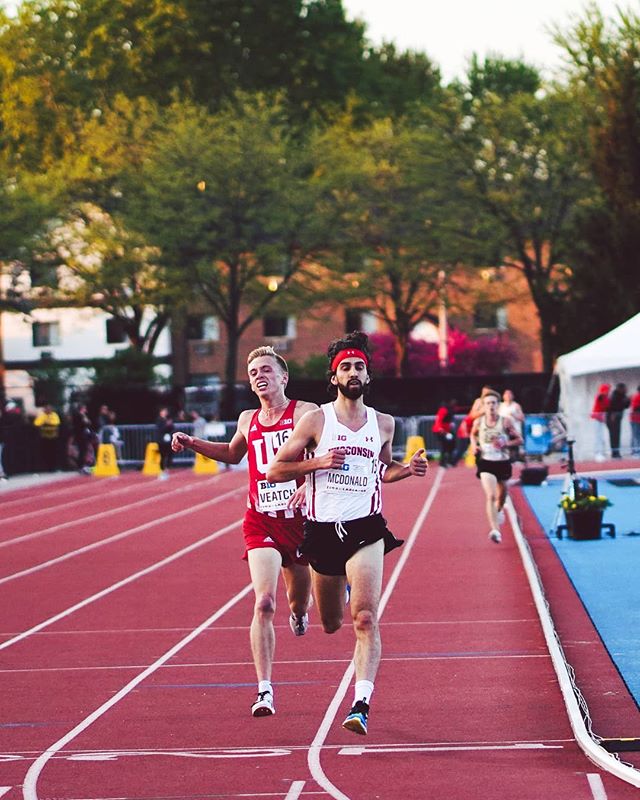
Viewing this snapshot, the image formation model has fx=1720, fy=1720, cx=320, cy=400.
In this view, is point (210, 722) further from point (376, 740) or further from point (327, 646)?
point (327, 646)

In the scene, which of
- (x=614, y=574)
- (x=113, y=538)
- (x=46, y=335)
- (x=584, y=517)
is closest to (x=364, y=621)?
(x=614, y=574)

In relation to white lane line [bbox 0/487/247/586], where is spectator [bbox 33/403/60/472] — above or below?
above

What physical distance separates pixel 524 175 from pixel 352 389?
157ft

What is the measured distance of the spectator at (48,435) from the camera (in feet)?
139

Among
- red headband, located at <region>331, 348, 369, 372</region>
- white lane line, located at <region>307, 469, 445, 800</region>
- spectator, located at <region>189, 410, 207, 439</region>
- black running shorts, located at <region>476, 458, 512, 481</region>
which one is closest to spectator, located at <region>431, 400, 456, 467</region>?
spectator, located at <region>189, 410, 207, 439</region>

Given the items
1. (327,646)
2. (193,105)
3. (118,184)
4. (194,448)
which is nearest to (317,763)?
(194,448)

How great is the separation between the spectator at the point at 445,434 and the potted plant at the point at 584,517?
60.2ft

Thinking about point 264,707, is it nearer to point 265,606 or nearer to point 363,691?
point 265,606

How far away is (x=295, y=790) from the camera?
7.80 m

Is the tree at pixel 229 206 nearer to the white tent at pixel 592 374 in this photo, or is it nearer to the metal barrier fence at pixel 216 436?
the metal barrier fence at pixel 216 436

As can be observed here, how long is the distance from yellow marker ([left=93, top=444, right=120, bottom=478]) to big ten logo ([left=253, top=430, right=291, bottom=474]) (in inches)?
1328

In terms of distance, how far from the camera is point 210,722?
983cm

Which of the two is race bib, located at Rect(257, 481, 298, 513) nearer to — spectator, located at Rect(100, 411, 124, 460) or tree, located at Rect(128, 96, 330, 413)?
spectator, located at Rect(100, 411, 124, 460)

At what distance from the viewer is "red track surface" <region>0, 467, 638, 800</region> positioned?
812 centimetres
